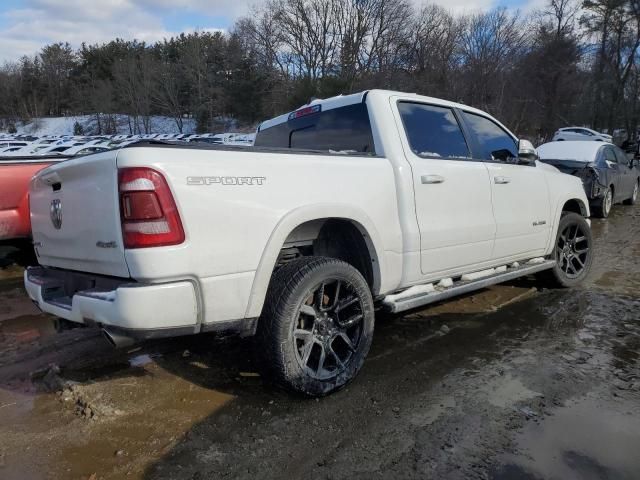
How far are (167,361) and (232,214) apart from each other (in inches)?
65.7

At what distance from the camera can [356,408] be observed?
3.06 metres

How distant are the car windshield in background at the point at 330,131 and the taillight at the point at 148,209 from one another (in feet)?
5.47

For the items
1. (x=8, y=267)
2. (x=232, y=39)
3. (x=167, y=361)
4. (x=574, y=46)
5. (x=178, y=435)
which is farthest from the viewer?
(x=232, y=39)

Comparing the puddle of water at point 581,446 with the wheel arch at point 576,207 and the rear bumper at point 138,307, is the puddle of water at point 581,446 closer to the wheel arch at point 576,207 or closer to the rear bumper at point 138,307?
the rear bumper at point 138,307

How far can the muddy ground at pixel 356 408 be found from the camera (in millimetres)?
2533

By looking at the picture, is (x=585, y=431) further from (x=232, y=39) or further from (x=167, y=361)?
(x=232, y=39)

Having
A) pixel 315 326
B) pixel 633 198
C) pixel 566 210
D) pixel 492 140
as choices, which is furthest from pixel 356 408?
pixel 633 198

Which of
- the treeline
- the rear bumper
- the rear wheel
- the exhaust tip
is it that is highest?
the treeline

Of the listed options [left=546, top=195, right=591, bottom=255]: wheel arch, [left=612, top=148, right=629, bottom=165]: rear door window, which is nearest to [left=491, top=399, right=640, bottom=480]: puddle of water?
[left=546, top=195, right=591, bottom=255]: wheel arch

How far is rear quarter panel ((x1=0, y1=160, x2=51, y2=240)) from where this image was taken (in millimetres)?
5410

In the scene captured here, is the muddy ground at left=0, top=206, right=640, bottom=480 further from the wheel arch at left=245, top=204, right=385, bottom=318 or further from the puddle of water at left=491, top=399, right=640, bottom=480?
the wheel arch at left=245, top=204, right=385, bottom=318

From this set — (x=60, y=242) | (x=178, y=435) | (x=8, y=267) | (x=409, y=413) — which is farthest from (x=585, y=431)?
(x=8, y=267)

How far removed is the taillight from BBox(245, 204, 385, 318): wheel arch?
55 cm

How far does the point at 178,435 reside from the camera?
9.19ft
